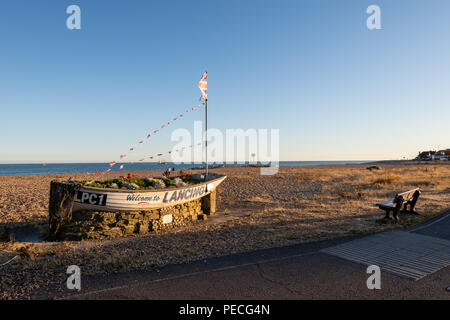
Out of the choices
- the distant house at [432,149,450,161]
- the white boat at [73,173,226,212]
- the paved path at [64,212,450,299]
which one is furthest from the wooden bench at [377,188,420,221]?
the distant house at [432,149,450,161]

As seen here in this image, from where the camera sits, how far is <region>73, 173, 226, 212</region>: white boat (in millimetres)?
8461

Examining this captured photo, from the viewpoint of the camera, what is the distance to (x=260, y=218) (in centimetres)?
1117

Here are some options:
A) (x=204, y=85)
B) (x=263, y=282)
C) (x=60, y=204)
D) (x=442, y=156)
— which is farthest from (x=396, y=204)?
(x=442, y=156)

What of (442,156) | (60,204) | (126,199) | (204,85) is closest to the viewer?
(60,204)

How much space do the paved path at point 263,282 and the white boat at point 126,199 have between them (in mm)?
3814

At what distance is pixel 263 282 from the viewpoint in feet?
16.0

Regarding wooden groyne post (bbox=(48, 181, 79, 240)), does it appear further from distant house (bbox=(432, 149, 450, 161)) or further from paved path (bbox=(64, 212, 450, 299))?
distant house (bbox=(432, 149, 450, 161))

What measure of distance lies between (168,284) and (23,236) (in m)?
8.13

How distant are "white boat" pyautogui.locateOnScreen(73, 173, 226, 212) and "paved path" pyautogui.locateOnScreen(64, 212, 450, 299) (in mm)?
3814

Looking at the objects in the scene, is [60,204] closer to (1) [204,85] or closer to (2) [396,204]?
(1) [204,85]

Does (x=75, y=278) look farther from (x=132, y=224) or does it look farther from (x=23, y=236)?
(x=23, y=236)

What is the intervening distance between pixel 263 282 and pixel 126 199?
5.85m
